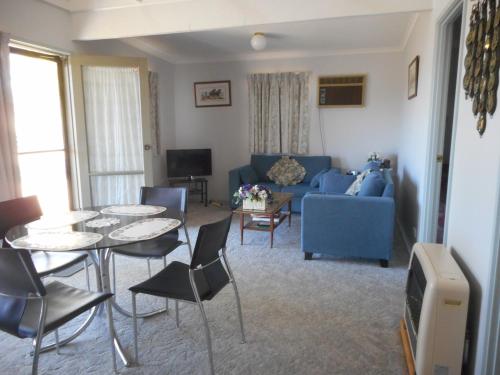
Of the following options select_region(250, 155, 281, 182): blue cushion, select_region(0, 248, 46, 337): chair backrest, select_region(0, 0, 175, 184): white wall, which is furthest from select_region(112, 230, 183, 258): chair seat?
select_region(250, 155, 281, 182): blue cushion

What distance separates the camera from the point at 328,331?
2305mm

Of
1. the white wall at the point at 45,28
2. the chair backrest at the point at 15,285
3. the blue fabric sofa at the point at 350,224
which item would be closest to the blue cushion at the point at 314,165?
the blue fabric sofa at the point at 350,224

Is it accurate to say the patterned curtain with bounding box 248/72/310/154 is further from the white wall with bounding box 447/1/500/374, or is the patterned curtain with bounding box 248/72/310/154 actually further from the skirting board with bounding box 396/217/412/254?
the white wall with bounding box 447/1/500/374

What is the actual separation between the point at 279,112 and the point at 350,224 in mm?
3035

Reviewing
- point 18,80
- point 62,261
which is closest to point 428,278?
point 62,261

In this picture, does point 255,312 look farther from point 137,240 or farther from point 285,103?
point 285,103

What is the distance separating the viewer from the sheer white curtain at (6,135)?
298 cm

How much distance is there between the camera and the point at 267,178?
5.87m

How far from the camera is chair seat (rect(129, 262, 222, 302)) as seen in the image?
1.90m

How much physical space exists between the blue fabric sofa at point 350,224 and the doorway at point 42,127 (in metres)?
2.50

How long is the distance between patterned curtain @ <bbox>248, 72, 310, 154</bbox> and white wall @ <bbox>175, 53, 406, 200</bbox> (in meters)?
0.14

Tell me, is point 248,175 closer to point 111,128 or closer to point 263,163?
point 263,163

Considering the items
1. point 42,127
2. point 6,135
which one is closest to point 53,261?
point 6,135

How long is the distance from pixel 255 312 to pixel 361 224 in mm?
1315
